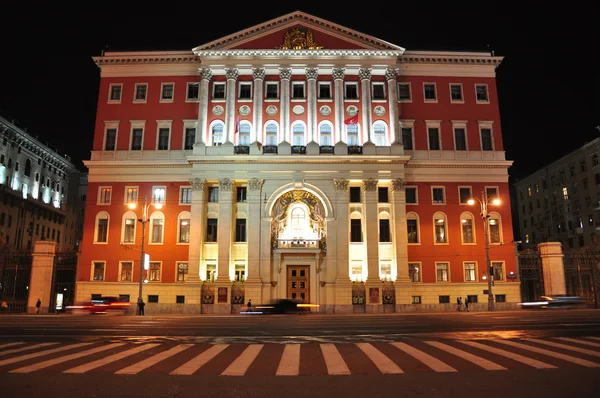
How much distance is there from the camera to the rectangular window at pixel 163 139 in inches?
1838

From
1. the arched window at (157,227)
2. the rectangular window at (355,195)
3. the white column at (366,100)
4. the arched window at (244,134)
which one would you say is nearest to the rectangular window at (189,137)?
the arched window at (244,134)

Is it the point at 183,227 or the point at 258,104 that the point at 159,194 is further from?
the point at 258,104

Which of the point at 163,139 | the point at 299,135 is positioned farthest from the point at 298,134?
the point at 163,139

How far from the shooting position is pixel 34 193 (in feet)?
238

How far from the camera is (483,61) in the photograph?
48.2 metres

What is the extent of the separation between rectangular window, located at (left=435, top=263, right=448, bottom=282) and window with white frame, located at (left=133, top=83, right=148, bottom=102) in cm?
3441

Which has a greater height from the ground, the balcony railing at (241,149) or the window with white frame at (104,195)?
the balcony railing at (241,149)

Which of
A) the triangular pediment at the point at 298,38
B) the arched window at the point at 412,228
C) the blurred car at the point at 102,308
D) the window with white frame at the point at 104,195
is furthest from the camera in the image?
the triangular pediment at the point at 298,38

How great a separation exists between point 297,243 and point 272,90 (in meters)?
16.0

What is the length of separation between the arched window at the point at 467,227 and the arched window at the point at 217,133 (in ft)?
82.5

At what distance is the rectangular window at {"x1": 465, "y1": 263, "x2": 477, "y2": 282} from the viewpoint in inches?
1732

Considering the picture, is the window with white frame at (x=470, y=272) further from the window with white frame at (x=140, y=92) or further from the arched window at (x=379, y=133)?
the window with white frame at (x=140, y=92)

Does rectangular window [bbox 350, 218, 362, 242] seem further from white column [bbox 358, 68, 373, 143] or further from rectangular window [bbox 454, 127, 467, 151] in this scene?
rectangular window [bbox 454, 127, 467, 151]

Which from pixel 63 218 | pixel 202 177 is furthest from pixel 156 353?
pixel 63 218
